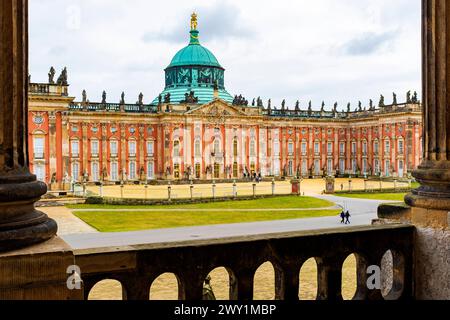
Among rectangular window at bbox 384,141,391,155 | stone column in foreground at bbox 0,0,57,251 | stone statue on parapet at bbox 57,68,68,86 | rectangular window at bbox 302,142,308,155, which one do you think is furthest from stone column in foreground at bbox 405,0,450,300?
rectangular window at bbox 302,142,308,155

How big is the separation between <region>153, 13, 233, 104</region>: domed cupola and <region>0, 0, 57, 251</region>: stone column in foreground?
64870mm

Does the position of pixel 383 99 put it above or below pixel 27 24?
above

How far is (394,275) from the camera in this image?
5.36 m

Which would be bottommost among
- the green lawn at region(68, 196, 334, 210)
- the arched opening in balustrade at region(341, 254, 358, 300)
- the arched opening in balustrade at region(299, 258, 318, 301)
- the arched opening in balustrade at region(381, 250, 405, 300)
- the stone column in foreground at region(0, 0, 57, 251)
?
the arched opening in balustrade at region(299, 258, 318, 301)

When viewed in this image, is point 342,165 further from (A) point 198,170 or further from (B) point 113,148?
(B) point 113,148

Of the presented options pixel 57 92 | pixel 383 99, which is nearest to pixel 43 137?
pixel 57 92

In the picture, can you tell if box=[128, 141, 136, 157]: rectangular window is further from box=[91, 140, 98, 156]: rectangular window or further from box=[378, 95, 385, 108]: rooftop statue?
box=[378, 95, 385, 108]: rooftop statue

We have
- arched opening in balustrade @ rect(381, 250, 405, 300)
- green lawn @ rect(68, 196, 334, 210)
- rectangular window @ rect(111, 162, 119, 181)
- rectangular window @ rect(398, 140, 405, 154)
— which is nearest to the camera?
arched opening in balustrade @ rect(381, 250, 405, 300)

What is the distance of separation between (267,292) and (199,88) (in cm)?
5886

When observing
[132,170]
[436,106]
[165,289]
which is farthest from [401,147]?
[436,106]

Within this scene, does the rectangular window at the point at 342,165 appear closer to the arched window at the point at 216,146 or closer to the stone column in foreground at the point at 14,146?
the arched window at the point at 216,146

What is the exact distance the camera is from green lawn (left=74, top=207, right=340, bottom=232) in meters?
26.5

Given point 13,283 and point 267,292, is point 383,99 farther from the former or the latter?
point 13,283
